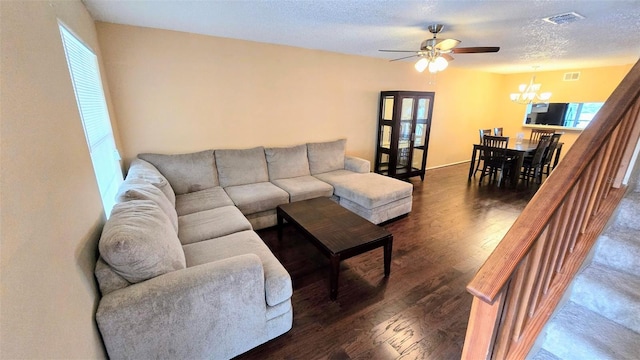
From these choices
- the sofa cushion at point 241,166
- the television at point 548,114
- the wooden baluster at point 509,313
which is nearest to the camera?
the wooden baluster at point 509,313

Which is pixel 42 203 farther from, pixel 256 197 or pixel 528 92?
pixel 528 92

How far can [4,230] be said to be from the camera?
2.24 ft

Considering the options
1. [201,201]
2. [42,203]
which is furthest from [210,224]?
[42,203]

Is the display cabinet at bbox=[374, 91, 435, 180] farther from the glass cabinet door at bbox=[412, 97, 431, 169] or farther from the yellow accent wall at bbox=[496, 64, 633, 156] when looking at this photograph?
the yellow accent wall at bbox=[496, 64, 633, 156]

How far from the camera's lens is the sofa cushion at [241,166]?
11.1 feet

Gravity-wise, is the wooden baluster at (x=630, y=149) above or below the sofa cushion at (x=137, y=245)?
above

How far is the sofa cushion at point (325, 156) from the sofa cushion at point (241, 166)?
76 cm

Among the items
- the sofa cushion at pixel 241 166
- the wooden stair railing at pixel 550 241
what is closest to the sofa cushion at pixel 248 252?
the wooden stair railing at pixel 550 241

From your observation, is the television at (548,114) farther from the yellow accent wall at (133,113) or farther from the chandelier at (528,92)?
the chandelier at (528,92)

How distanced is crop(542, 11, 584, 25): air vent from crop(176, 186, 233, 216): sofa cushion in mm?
3501

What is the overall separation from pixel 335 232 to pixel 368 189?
1198 millimetres

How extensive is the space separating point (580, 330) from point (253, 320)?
164 cm

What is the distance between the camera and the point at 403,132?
489cm

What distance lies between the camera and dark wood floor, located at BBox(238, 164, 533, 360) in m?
1.68
